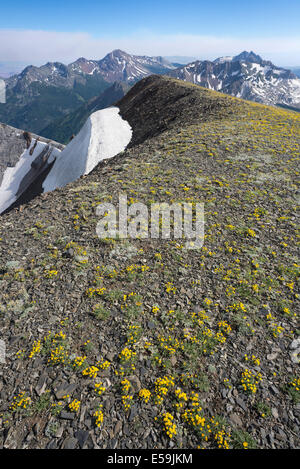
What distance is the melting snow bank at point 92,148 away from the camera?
4531 cm

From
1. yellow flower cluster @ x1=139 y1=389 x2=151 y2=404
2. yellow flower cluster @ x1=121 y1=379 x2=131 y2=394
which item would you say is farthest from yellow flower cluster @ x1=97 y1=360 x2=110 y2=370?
yellow flower cluster @ x1=139 y1=389 x2=151 y2=404

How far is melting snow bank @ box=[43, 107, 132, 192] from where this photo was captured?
45.3m

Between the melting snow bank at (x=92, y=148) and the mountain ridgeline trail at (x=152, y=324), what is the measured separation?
27.6 m

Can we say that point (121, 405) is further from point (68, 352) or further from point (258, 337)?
point (258, 337)

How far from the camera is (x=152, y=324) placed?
10.3 metres

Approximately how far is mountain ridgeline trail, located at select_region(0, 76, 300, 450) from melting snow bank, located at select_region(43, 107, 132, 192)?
90.4 ft

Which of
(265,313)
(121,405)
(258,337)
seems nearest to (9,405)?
(121,405)

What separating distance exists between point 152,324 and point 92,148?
1741 inches

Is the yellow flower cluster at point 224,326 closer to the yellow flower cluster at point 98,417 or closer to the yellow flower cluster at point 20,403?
the yellow flower cluster at point 98,417

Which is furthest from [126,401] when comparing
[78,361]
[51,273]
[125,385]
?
[51,273]

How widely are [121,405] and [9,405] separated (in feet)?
12.1

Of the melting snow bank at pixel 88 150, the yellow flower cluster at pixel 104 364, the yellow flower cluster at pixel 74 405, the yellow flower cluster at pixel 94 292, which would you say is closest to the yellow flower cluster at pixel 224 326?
the yellow flower cluster at pixel 104 364

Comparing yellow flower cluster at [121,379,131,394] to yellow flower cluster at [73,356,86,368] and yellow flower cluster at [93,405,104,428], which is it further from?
yellow flower cluster at [73,356,86,368]

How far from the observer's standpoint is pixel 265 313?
1083 cm
